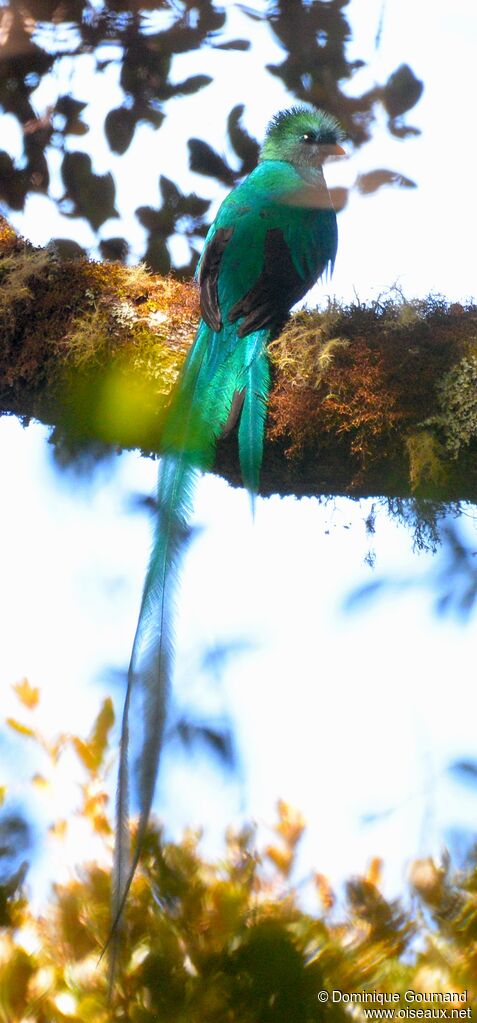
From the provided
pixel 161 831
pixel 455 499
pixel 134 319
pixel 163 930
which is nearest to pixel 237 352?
pixel 134 319

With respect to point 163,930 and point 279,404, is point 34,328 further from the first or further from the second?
point 163,930

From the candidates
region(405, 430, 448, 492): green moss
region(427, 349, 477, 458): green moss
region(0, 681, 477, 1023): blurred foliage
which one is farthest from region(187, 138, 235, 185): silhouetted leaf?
region(0, 681, 477, 1023): blurred foliage

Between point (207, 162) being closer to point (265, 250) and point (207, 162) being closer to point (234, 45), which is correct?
point (234, 45)

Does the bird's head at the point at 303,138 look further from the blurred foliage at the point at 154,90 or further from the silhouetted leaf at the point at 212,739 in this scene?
the silhouetted leaf at the point at 212,739

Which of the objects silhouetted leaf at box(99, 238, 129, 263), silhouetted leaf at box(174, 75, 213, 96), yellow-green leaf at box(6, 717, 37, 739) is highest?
silhouetted leaf at box(174, 75, 213, 96)

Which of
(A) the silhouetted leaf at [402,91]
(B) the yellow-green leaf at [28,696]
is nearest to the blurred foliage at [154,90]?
(A) the silhouetted leaf at [402,91]

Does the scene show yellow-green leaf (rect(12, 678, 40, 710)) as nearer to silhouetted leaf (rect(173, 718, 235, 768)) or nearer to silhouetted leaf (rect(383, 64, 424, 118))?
silhouetted leaf (rect(173, 718, 235, 768))

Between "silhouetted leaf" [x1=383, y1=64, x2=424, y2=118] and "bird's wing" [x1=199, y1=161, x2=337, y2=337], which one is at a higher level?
"silhouetted leaf" [x1=383, y1=64, x2=424, y2=118]
